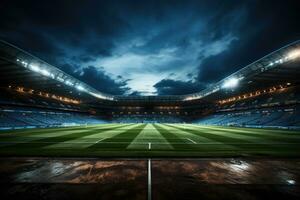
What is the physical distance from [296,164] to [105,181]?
8189 mm

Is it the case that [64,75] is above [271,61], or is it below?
above

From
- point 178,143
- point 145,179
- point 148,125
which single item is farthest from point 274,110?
point 145,179

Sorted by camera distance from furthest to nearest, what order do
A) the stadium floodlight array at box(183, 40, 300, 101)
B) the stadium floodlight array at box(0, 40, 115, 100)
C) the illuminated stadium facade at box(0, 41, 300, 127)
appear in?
the illuminated stadium facade at box(0, 41, 300, 127), the stadium floodlight array at box(183, 40, 300, 101), the stadium floodlight array at box(0, 40, 115, 100)

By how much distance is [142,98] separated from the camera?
3398 inches

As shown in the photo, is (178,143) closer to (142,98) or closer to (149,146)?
(149,146)

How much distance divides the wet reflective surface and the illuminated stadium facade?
21.4 meters

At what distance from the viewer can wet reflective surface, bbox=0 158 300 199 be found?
4.41 meters

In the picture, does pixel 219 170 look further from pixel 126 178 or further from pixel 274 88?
pixel 274 88

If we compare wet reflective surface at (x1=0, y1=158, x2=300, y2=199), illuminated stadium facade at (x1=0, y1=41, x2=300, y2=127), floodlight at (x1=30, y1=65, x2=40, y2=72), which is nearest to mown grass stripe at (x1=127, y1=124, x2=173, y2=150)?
wet reflective surface at (x1=0, y1=158, x2=300, y2=199)

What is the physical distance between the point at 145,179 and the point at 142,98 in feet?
266

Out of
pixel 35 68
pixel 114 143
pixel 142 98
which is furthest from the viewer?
pixel 142 98

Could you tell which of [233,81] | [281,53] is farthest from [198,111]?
[281,53]

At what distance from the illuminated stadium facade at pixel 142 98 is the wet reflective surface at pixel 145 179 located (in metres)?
21.4

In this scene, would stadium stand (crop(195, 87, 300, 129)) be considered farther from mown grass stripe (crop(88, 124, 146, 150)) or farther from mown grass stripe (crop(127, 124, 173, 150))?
mown grass stripe (crop(88, 124, 146, 150))
